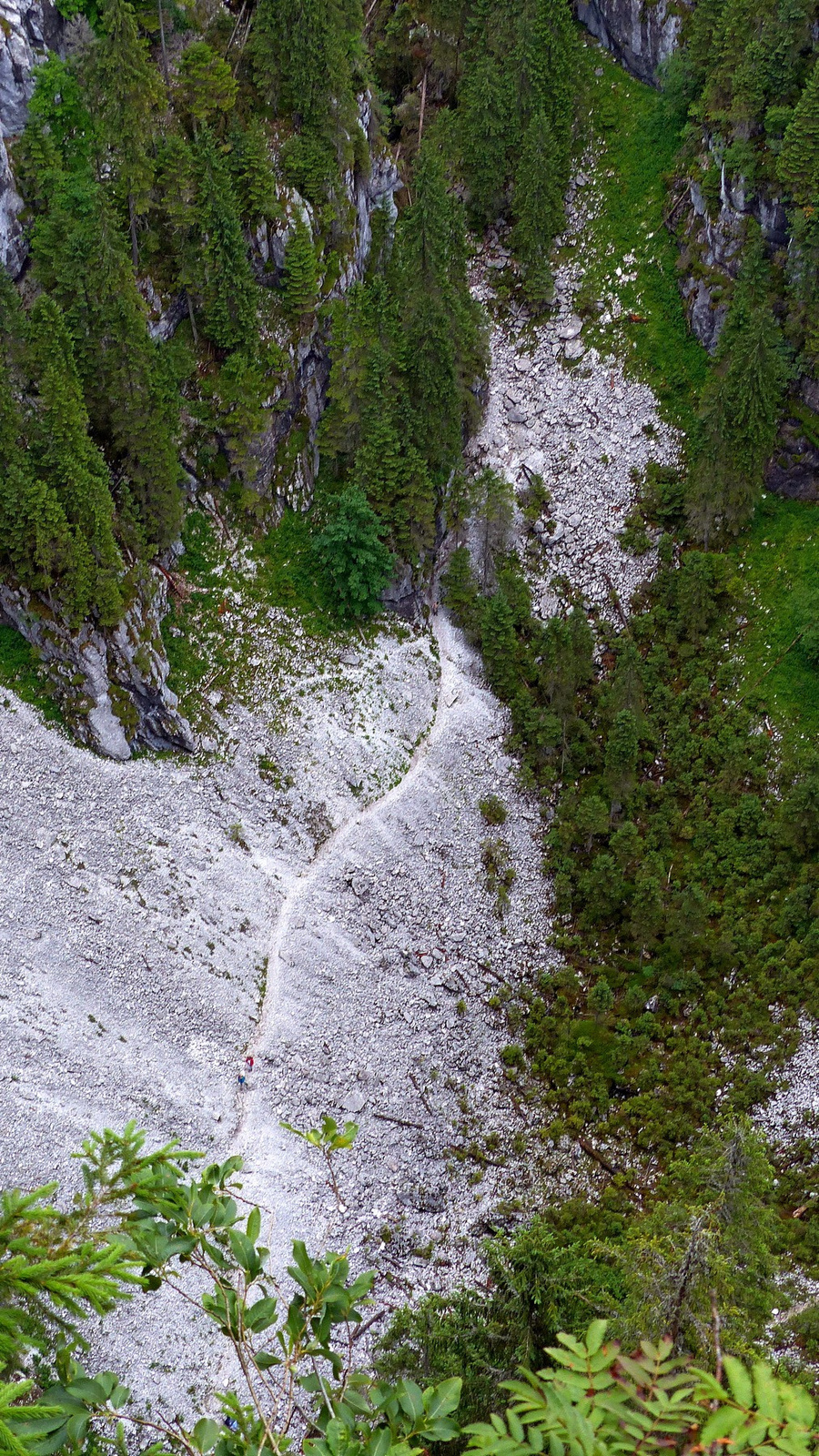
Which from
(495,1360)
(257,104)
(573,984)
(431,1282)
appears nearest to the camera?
(495,1360)

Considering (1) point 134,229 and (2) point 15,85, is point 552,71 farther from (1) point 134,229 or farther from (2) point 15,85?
(2) point 15,85

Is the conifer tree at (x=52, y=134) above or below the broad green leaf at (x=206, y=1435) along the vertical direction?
above

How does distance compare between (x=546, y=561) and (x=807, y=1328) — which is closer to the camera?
(x=807, y=1328)

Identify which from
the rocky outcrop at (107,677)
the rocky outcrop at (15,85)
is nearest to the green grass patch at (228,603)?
the rocky outcrop at (107,677)

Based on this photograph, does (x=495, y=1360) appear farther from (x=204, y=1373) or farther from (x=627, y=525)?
(x=627, y=525)

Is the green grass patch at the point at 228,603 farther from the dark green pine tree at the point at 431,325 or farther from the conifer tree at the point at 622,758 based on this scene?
the conifer tree at the point at 622,758

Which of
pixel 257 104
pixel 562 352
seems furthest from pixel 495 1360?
pixel 257 104
